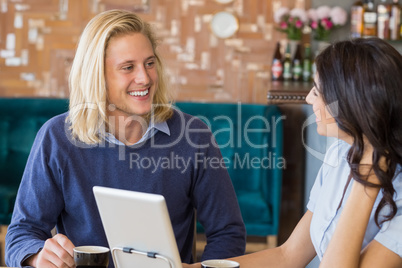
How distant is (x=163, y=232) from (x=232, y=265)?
0.18 metres

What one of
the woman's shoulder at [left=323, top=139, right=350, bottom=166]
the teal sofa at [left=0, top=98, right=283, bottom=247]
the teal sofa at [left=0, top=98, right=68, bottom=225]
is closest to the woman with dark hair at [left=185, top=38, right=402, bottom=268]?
the woman's shoulder at [left=323, top=139, right=350, bottom=166]

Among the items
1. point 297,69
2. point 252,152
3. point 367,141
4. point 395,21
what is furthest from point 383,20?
point 367,141

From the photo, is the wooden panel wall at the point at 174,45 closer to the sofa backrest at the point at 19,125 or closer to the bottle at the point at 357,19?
the bottle at the point at 357,19

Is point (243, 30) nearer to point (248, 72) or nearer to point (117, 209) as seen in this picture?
point (248, 72)

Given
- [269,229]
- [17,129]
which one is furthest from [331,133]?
[17,129]

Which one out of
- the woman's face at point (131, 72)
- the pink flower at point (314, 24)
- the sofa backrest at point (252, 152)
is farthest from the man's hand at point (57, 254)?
the pink flower at point (314, 24)

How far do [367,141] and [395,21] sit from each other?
3189 mm

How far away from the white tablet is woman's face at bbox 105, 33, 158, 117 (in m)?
0.63

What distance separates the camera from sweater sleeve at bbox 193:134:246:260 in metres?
1.82

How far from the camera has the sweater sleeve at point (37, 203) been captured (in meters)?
1.72

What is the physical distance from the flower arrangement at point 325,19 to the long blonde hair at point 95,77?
2.72 metres

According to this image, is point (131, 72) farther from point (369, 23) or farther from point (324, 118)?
point (369, 23)

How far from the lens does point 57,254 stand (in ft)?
4.72

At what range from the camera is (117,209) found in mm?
1263
